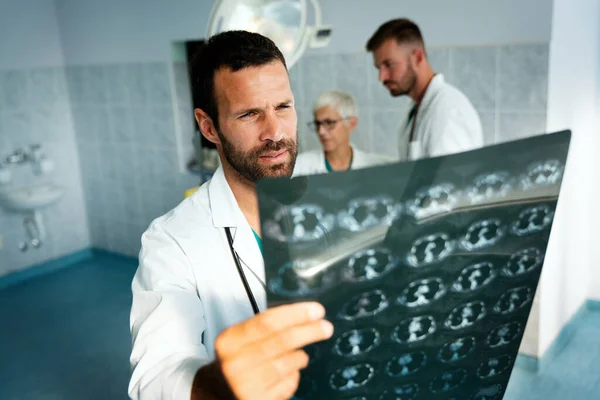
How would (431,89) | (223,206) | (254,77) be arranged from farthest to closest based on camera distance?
1. (431,89)
2. (223,206)
3. (254,77)

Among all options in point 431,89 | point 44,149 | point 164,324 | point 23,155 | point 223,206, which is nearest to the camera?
point 164,324

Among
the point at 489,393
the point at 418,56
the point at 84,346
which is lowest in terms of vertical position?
the point at 84,346

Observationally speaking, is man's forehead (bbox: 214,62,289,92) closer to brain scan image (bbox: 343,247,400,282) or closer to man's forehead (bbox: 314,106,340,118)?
brain scan image (bbox: 343,247,400,282)

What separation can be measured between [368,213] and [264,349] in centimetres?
14

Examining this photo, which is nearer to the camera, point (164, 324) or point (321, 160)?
point (164, 324)

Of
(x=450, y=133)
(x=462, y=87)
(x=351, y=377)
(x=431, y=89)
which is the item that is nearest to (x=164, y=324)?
(x=351, y=377)

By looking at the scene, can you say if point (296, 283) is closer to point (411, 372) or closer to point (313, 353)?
point (313, 353)

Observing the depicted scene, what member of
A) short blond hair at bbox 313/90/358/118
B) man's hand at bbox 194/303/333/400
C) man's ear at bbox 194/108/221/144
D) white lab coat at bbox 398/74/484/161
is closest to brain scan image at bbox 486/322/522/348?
man's hand at bbox 194/303/333/400

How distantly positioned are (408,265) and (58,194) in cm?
383

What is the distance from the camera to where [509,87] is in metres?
2.24

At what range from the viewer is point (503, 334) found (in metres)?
0.60

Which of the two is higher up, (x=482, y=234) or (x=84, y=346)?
(x=482, y=234)

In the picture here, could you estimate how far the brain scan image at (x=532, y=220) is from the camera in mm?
544

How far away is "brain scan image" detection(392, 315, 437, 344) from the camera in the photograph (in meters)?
0.53
